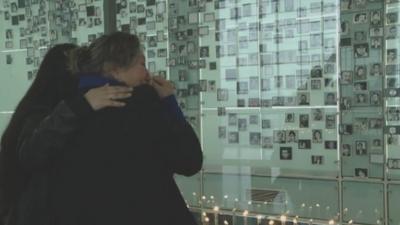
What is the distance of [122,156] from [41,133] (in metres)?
0.25

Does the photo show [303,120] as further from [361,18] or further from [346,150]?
[361,18]

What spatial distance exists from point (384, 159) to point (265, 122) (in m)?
0.79

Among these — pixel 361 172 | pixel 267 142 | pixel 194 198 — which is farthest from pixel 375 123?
pixel 194 198

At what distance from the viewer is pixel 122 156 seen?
1998 millimetres

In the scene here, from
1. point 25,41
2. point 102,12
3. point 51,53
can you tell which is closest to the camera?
point 51,53

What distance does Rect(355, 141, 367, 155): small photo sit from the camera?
154 inches

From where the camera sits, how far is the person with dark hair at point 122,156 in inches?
78.5

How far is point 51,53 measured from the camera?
2273 millimetres

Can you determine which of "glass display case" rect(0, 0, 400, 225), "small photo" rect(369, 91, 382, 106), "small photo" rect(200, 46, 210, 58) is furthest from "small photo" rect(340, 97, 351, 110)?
"small photo" rect(200, 46, 210, 58)

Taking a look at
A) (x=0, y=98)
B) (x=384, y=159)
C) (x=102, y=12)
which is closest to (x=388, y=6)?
(x=384, y=159)

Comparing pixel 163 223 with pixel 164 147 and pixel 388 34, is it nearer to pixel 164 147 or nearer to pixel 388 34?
pixel 164 147

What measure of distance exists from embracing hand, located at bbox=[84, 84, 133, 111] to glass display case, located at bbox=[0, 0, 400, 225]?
2.20m

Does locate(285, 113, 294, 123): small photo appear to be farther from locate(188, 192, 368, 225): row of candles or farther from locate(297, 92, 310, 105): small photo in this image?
locate(188, 192, 368, 225): row of candles

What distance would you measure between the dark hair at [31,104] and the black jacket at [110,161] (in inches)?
6.4
